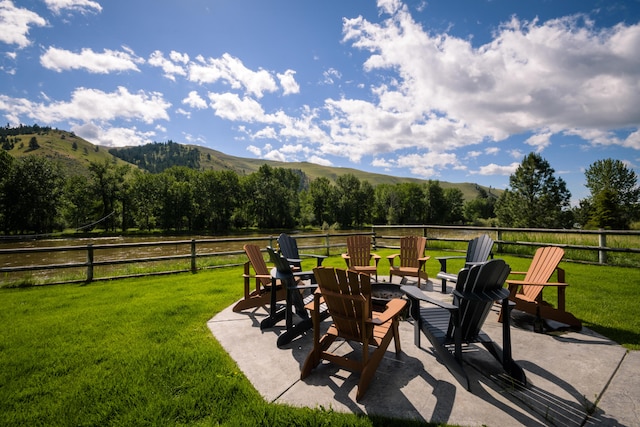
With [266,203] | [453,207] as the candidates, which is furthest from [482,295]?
[453,207]

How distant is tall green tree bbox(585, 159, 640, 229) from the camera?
31219mm

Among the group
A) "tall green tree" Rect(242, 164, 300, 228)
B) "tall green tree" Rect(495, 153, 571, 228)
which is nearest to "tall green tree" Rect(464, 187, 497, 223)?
"tall green tree" Rect(495, 153, 571, 228)

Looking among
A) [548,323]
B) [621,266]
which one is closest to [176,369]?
[548,323]

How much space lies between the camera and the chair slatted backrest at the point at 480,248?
524 centimetres

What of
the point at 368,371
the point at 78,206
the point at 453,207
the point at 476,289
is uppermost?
the point at 453,207

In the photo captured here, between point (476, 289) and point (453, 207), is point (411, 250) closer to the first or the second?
point (476, 289)

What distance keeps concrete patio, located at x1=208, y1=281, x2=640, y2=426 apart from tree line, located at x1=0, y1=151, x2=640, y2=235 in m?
35.9

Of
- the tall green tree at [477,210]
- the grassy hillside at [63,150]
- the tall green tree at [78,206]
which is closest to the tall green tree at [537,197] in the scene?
the tall green tree at [477,210]

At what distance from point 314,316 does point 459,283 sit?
1.43 metres

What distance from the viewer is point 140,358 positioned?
3.18 meters

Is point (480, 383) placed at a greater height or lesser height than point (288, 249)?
lesser

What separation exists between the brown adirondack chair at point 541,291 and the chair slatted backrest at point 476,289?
58.6 inches

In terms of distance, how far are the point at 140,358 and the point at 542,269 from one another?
5.31 meters

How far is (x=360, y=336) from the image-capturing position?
2.72 meters
